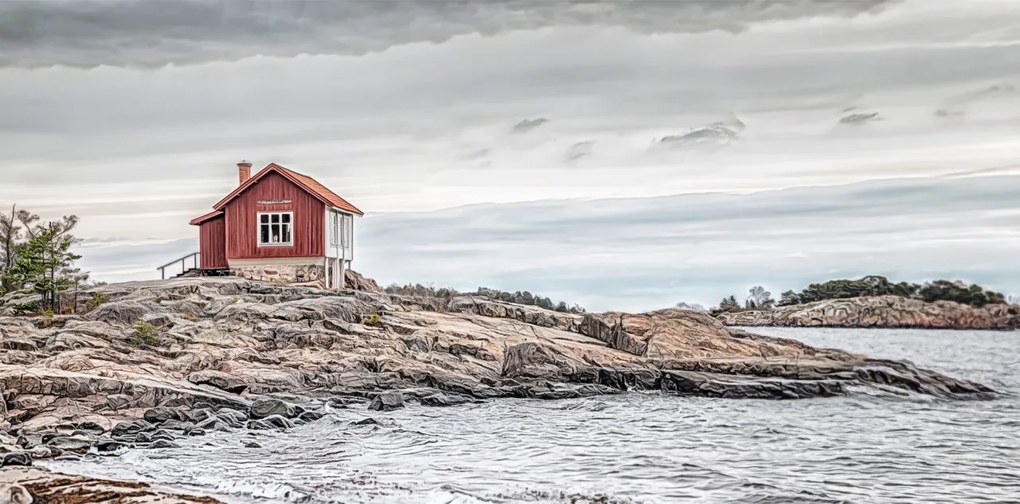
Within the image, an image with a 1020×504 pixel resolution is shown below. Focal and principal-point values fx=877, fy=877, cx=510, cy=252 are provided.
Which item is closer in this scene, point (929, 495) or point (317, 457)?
point (929, 495)

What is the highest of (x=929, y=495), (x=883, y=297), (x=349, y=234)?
(x=349, y=234)

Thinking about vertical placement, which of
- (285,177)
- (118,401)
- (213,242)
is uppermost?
(285,177)

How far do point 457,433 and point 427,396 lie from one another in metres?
4.94

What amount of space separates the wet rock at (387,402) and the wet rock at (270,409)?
7.39 ft

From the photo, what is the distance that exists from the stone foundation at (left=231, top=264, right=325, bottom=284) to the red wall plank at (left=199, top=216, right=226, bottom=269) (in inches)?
84.0

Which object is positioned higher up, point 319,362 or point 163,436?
point 319,362

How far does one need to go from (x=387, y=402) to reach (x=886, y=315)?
41.7 metres

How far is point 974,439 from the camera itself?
18859 mm

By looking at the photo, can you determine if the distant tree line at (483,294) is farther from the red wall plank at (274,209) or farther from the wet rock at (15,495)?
the wet rock at (15,495)

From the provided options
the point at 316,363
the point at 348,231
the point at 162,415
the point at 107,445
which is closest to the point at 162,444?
the point at 107,445

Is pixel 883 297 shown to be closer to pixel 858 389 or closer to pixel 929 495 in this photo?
pixel 858 389

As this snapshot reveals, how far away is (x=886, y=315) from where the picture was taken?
54906mm

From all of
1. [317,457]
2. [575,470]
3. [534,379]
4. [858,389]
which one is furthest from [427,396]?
[858,389]

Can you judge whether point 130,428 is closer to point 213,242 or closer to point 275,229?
point 275,229
